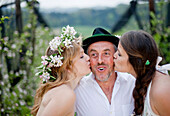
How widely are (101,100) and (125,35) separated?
0.97 m

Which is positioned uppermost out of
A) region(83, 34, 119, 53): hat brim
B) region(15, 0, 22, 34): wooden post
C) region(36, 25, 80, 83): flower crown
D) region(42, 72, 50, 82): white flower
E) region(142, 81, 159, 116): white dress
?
region(15, 0, 22, 34): wooden post

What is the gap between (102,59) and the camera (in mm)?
3389

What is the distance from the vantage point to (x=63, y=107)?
2457 millimetres

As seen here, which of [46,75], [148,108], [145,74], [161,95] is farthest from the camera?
[46,75]

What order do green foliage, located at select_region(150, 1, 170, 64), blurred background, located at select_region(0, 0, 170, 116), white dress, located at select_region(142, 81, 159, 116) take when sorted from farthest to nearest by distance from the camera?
1. green foliage, located at select_region(150, 1, 170, 64)
2. blurred background, located at select_region(0, 0, 170, 116)
3. white dress, located at select_region(142, 81, 159, 116)

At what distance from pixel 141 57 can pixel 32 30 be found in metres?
3.58

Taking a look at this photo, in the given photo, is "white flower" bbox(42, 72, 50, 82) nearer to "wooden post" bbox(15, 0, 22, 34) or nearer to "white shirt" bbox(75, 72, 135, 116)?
"white shirt" bbox(75, 72, 135, 116)

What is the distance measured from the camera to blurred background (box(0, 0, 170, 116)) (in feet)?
14.5

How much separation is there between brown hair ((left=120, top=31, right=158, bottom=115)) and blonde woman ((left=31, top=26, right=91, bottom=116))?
2.07ft

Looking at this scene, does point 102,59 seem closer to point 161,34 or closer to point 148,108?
point 148,108

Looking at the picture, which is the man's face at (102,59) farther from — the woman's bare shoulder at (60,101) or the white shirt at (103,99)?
the woman's bare shoulder at (60,101)

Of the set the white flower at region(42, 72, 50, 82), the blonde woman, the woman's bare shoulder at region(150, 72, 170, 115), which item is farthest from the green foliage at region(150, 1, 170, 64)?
the white flower at region(42, 72, 50, 82)

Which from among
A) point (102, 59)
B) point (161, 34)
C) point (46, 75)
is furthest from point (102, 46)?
point (161, 34)

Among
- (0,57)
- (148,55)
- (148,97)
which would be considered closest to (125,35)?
(148,55)
